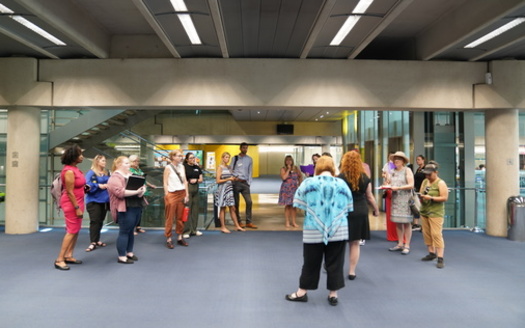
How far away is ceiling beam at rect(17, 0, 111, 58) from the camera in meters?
5.32

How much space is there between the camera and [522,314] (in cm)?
375

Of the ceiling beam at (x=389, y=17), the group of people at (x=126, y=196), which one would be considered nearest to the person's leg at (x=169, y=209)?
the group of people at (x=126, y=196)

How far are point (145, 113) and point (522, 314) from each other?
44.1 ft

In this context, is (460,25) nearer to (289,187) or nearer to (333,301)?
(289,187)

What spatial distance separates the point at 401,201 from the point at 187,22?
4.28m

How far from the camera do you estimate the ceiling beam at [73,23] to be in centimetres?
532

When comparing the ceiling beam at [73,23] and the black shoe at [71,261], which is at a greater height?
the ceiling beam at [73,23]

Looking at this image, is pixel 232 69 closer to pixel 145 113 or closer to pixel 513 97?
pixel 513 97

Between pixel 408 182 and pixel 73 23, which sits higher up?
pixel 73 23

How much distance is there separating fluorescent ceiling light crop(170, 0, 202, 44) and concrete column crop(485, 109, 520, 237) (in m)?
6.08

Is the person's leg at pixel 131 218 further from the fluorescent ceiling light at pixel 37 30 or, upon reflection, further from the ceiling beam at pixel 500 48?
the ceiling beam at pixel 500 48

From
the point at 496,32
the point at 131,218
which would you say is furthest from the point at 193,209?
the point at 496,32

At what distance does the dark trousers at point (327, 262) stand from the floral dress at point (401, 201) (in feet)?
8.57

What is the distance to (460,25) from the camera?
20.6 ft
